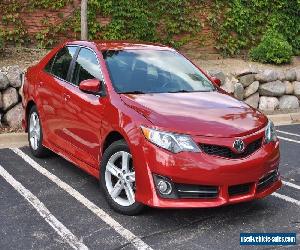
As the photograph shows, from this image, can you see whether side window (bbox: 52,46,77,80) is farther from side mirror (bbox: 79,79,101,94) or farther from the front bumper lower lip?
the front bumper lower lip

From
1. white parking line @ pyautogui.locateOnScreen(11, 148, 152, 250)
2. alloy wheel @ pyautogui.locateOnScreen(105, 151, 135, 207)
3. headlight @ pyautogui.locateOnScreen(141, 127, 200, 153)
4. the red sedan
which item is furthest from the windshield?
white parking line @ pyautogui.locateOnScreen(11, 148, 152, 250)

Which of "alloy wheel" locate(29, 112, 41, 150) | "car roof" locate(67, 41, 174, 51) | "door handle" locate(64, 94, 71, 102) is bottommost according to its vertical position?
"alloy wheel" locate(29, 112, 41, 150)

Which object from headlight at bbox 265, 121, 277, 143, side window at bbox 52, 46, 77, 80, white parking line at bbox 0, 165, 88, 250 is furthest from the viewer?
side window at bbox 52, 46, 77, 80

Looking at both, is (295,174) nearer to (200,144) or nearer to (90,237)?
(200,144)

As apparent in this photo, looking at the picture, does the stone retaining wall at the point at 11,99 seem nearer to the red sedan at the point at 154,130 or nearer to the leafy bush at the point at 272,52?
the red sedan at the point at 154,130

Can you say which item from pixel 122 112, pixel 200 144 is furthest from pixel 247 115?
pixel 122 112

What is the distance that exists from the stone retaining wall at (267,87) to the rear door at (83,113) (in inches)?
196

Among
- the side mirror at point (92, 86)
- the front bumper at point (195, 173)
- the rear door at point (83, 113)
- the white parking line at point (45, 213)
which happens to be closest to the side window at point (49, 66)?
the rear door at point (83, 113)

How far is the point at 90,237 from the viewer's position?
173 inches

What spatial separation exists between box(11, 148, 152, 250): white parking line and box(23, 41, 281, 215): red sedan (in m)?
0.16

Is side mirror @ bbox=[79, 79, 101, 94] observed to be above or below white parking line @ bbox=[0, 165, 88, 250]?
above

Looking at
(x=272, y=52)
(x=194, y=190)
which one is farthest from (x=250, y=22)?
(x=194, y=190)

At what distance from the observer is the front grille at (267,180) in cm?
477

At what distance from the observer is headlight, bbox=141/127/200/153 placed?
442cm
